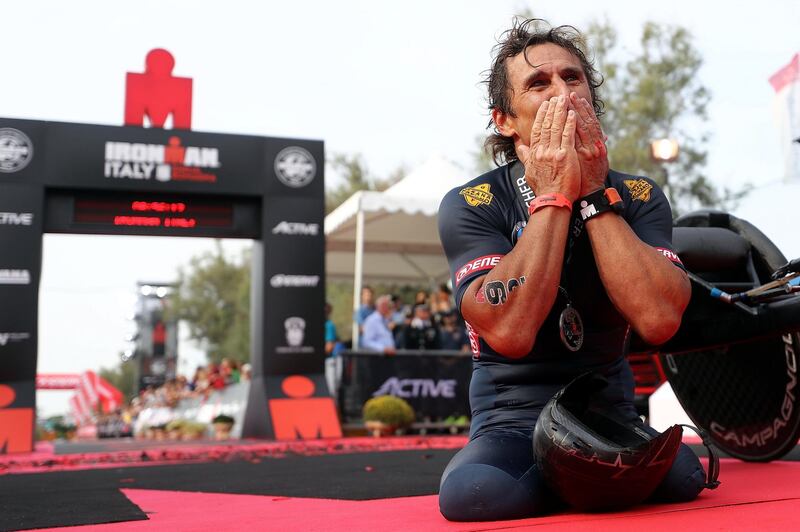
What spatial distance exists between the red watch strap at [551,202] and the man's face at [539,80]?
0.36 metres

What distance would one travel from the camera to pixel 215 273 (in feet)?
141

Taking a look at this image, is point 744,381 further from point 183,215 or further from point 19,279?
point 19,279

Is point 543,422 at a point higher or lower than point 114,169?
lower

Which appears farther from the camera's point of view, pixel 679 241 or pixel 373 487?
pixel 373 487

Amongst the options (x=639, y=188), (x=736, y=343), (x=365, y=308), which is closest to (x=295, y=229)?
(x=365, y=308)

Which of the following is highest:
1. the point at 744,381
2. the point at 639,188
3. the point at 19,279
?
the point at 19,279

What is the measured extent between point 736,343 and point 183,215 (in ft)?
28.5

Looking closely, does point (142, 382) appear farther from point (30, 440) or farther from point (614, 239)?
point (614, 239)

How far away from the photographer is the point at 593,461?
225 cm

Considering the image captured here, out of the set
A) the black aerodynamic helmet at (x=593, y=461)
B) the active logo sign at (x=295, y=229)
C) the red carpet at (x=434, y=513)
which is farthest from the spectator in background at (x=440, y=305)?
the black aerodynamic helmet at (x=593, y=461)

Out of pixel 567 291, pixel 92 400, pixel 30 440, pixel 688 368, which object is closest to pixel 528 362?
pixel 567 291

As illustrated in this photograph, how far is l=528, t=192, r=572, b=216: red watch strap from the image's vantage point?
96.6 inches

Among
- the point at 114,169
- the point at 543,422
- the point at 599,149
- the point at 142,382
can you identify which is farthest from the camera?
the point at 142,382

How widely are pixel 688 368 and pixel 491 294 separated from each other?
2146 millimetres
